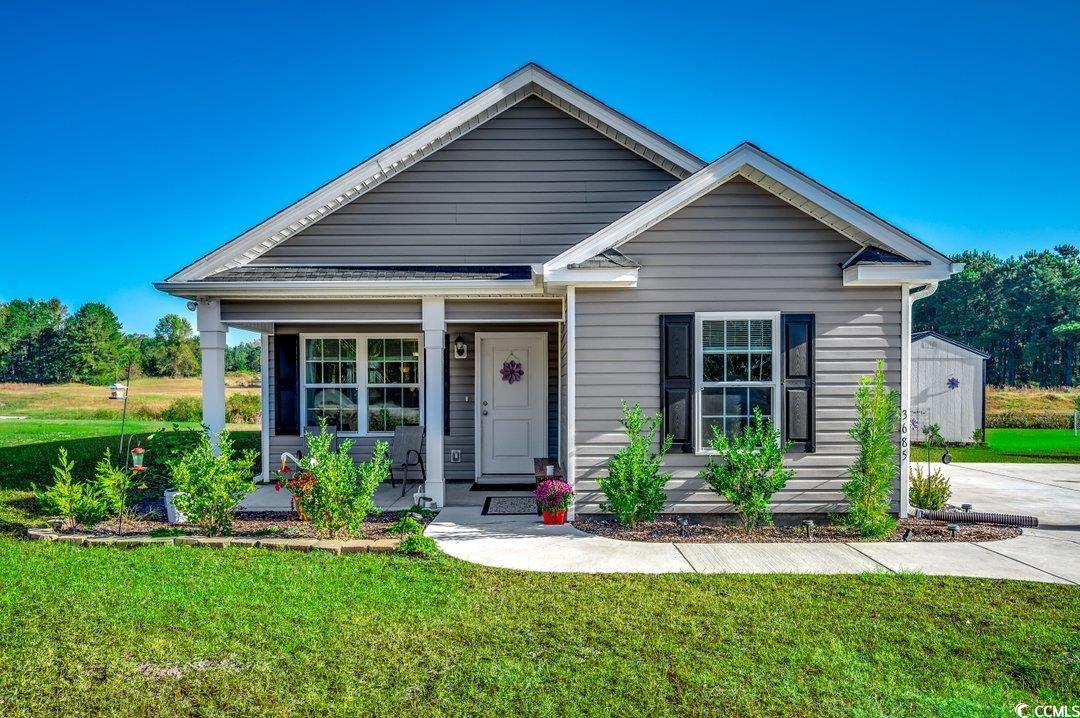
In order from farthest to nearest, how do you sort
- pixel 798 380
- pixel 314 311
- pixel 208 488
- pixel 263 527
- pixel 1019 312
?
1. pixel 1019 312
2. pixel 314 311
3. pixel 798 380
4. pixel 263 527
5. pixel 208 488

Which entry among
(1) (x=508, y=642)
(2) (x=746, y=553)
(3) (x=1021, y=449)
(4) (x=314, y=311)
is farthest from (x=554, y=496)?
(3) (x=1021, y=449)

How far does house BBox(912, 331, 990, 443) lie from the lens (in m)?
14.9

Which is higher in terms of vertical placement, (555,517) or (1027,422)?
(555,517)

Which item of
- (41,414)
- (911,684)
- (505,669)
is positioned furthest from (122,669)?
(41,414)

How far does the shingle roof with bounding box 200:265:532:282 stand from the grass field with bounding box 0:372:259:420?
47.6 feet

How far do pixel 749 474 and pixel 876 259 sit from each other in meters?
2.56

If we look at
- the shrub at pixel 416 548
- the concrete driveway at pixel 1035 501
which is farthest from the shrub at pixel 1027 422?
the shrub at pixel 416 548

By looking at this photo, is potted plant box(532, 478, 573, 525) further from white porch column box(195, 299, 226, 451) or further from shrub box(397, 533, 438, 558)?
white porch column box(195, 299, 226, 451)

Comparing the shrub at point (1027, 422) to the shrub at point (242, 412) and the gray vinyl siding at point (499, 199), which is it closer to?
the gray vinyl siding at point (499, 199)

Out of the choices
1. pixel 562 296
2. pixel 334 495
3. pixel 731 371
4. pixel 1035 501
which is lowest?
pixel 1035 501

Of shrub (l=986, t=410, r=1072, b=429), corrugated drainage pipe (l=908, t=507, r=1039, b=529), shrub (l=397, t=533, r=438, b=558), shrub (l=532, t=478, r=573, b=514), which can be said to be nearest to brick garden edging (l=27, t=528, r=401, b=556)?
shrub (l=397, t=533, r=438, b=558)

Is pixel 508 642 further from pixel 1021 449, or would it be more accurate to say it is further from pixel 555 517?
pixel 1021 449

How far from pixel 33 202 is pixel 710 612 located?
132ft

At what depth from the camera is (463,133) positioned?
809 centimetres
